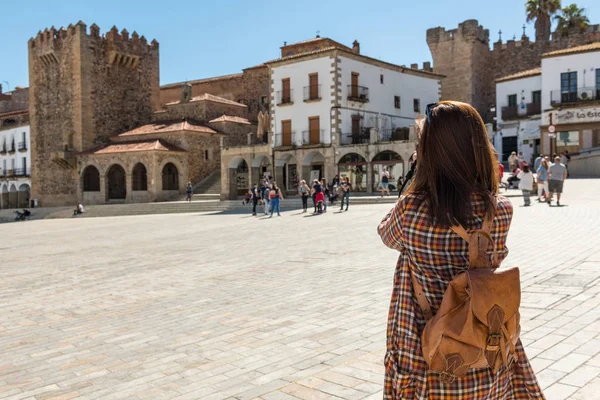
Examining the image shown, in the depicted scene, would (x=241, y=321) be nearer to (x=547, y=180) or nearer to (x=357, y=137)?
(x=547, y=180)

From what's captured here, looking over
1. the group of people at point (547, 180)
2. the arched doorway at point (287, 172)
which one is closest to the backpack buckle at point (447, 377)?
the group of people at point (547, 180)

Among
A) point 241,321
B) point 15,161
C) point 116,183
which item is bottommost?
point 241,321

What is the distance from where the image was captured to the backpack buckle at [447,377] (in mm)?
1748

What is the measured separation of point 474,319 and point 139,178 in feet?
131

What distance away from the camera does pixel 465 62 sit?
1757 inches

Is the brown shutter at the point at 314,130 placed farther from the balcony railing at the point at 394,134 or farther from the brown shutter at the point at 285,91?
the balcony railing at the point at 394,134

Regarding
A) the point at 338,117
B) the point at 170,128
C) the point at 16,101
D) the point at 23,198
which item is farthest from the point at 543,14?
the point at 16,101

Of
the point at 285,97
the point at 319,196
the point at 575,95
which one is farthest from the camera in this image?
the point at 285,97

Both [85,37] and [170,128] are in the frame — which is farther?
[85,37]

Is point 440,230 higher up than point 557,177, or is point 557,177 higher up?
point 557,177

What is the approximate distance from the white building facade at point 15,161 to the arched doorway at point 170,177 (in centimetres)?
2074

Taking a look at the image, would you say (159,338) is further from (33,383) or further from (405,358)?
(405,358)

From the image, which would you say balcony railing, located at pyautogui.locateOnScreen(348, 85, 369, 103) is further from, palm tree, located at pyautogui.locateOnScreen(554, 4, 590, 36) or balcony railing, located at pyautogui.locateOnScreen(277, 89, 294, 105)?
palm tree, located at pyautogui.locateOnScreen(554, 4, 590, 36)

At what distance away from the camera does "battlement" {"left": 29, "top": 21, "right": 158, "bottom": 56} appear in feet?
143
